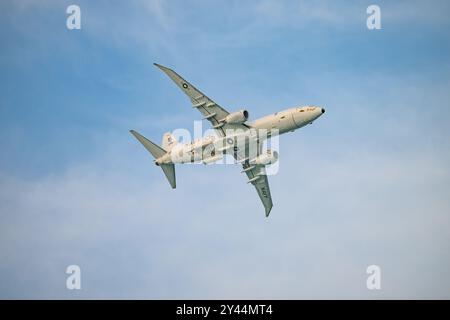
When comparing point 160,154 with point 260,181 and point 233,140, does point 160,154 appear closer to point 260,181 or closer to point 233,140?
point 233,140

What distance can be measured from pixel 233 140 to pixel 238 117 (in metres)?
5.41

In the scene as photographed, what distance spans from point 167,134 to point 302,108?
25.2 meters

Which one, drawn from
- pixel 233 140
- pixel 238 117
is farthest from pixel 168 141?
pixel 238 117

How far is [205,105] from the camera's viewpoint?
93250 millimetres

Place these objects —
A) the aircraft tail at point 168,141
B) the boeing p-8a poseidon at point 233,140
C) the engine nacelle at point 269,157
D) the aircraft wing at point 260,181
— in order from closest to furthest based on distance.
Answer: the boeing p-8a poseidon at point 233,140 < the engine nacelle at point 269,157 < the aircraft wing at point 260,181 < the aircraft tail at point 168,141

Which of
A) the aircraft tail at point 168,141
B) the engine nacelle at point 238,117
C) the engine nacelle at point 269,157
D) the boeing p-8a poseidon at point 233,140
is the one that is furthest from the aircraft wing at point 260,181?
the engine nacelle at point 238,117

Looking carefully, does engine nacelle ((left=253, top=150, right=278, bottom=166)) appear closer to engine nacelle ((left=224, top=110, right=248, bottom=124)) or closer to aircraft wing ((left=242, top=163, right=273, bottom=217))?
aircraft wing ((left=242, top=163, right=273, bottom=217))

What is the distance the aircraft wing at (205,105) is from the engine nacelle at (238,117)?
6.01 ft

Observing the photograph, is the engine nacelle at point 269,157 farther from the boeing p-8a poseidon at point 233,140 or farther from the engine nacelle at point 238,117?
the engine nacelle at point 238,117

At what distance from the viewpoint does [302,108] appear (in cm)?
9050

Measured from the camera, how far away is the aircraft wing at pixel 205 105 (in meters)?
90.5

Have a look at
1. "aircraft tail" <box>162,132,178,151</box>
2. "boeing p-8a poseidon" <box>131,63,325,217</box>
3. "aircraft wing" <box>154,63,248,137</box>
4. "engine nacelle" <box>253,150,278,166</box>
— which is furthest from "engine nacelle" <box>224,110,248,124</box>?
"aircraft tail" <box>162,132,178,151</box>

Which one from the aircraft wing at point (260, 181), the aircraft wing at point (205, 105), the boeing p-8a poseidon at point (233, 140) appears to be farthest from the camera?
the aircraft wing at point (260, 181)

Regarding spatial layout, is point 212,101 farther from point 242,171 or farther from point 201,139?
point 242,171
